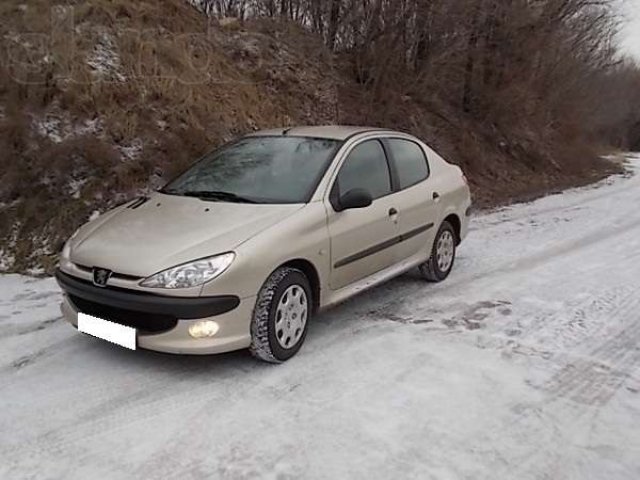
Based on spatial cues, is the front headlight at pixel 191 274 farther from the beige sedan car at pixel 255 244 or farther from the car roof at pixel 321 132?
the car roof at pixel 321 132

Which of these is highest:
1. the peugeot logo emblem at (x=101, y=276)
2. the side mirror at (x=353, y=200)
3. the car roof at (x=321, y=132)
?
the car roof at (x=321, y=132)

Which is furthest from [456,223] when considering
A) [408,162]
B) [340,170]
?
[340,170]

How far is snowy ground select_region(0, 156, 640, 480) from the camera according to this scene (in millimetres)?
2883

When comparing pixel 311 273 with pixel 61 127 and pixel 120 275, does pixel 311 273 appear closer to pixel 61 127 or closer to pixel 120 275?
pixel 120 275

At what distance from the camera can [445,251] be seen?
5.88 metres

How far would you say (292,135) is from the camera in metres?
5.07

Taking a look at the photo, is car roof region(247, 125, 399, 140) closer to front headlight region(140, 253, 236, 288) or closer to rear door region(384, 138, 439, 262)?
rear door region(384, 138, 439, 262)

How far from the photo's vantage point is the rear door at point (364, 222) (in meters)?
4.33

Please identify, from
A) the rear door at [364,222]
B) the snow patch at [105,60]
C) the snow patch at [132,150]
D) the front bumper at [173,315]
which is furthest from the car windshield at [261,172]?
the snow patch at [105,60]

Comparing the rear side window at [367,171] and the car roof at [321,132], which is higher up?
the car roof at [321,132]

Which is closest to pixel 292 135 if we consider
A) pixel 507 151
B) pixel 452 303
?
pixel 452 303

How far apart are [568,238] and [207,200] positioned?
5341 millimetres

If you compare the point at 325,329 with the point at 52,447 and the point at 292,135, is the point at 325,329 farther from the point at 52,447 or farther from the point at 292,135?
the point at 52,447

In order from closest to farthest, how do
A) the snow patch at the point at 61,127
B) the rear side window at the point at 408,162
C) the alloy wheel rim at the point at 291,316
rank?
the alloy wheel rim at the point at 291,316
the rear side window at the point at 408,162
the snow patch at the point at 61,127
